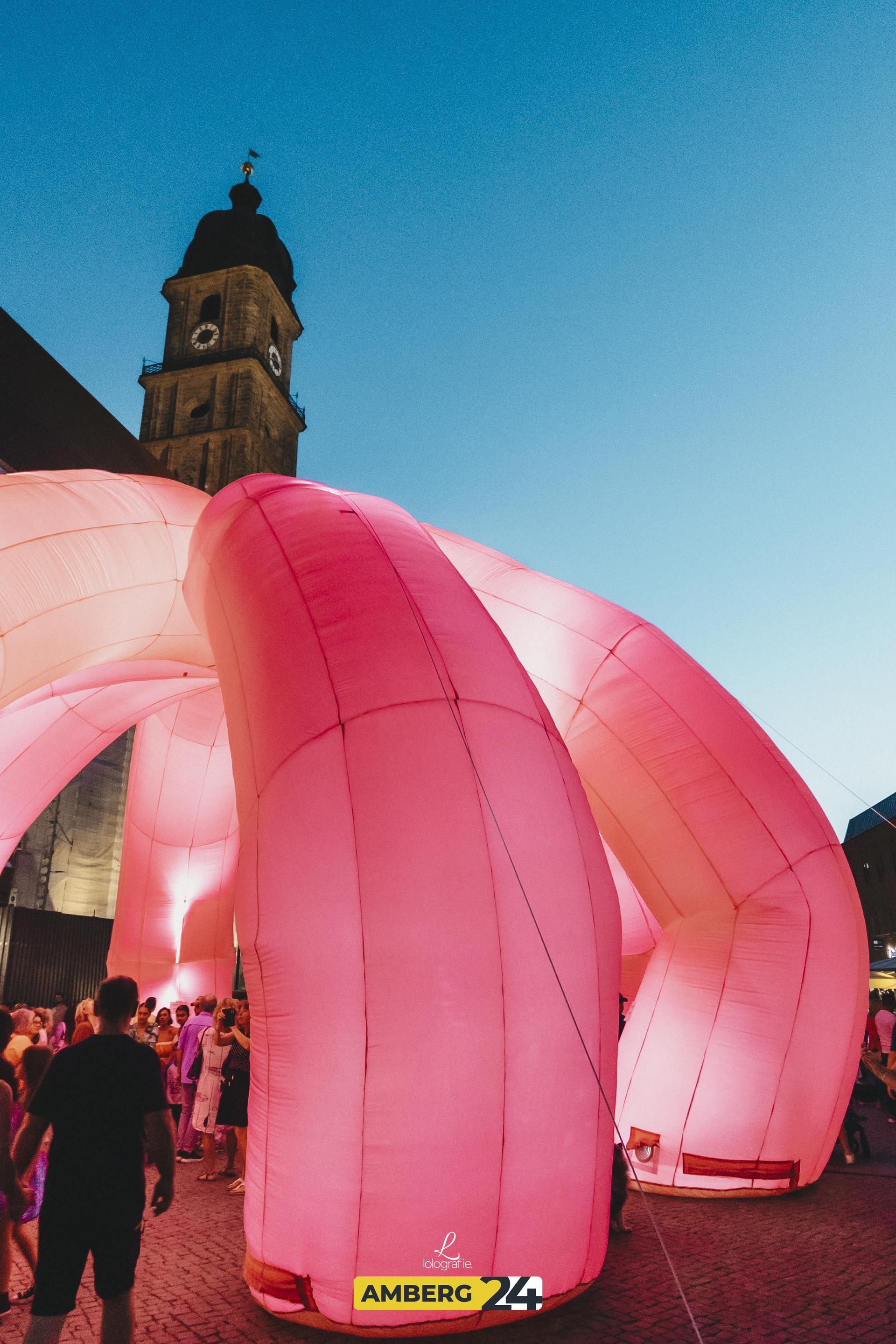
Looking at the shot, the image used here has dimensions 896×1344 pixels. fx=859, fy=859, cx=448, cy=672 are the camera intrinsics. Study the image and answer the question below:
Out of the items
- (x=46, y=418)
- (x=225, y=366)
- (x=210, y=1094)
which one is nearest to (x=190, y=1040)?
(x=210, y=1094)

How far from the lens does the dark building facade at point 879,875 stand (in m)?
40.7

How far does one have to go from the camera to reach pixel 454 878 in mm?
4105

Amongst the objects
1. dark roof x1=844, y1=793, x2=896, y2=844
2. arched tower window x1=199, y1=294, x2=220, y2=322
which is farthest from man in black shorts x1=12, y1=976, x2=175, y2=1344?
arched tower window x1=199, y1=294, x2=220, y2=322

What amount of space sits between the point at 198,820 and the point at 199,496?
5151 mm

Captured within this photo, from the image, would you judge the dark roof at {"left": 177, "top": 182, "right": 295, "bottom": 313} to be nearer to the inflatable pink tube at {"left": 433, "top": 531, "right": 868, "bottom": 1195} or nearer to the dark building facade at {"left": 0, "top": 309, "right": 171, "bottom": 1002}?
the dark building facade at {"left": 0, "top": 309, "right": 171, "bottom": 1002}

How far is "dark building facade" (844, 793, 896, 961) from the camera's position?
40.7m

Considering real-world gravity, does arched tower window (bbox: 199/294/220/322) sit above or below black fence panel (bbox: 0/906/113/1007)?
above

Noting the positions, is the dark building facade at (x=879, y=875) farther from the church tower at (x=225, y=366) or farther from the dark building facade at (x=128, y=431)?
the church tower at (x=225, y=366)

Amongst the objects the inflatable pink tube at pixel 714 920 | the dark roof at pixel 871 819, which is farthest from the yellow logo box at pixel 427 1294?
the dark roof at pixel 871 819

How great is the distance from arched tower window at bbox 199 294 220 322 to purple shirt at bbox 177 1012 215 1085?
139 ft

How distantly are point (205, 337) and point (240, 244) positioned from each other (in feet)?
19.7

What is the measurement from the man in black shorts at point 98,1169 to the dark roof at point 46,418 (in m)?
17.9

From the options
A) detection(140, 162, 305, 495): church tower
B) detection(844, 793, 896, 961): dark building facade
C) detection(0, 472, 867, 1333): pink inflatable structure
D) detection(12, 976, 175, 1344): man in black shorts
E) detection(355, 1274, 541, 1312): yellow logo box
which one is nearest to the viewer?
detection(12, 976, 175, 1344): man in black shorts

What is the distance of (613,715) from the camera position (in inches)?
287
